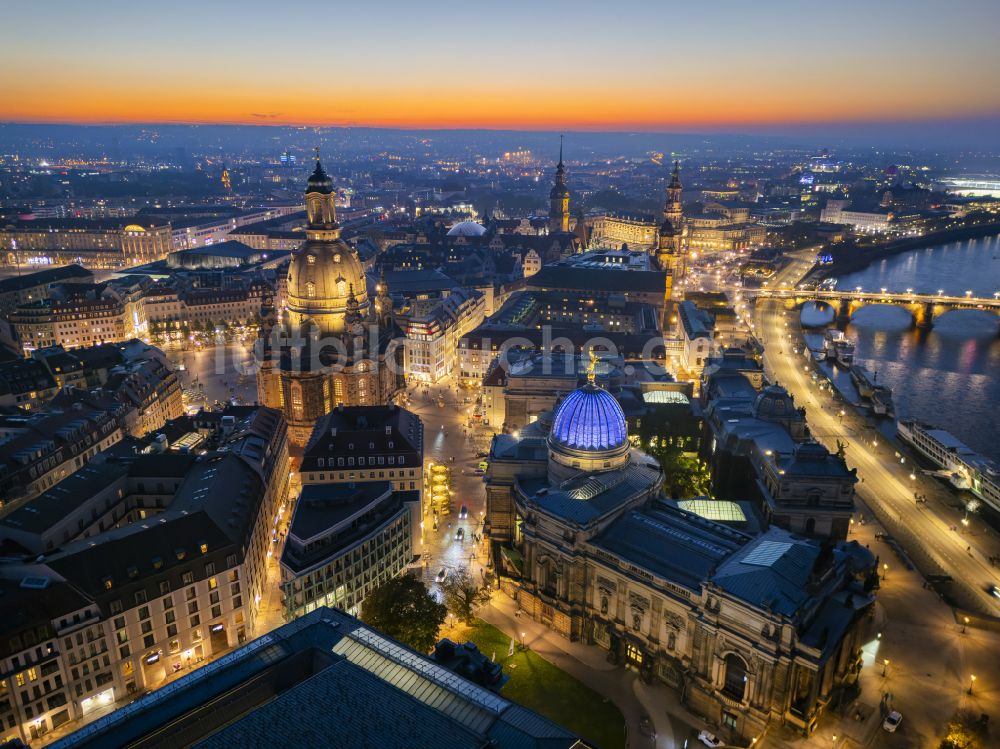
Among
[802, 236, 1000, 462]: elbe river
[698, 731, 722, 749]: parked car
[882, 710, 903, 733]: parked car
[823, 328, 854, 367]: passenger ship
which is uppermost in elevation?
[882, 710, 903, 733]: parked car

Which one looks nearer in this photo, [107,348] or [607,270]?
[107,348]

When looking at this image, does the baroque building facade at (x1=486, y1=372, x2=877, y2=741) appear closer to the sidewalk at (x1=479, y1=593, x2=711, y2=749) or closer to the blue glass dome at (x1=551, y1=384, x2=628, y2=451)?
the blue glass dome at (x1=551, y1=384, x2=628, y2=451)

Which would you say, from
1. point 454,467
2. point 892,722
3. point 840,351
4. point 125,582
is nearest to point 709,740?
point 892,722

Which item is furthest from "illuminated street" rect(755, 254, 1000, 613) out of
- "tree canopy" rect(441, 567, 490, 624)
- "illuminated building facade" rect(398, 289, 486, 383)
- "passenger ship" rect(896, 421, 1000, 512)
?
"illuminated building facade" rect(398, 289, 486, 383)

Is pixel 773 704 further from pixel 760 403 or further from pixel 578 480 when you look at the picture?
pixel 760 403

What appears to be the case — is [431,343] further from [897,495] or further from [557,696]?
[557,696]

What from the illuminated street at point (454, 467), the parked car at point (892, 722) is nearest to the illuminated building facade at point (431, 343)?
the illuminated street at point (454, 467)

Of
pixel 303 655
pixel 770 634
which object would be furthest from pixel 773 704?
pixel 303 655
